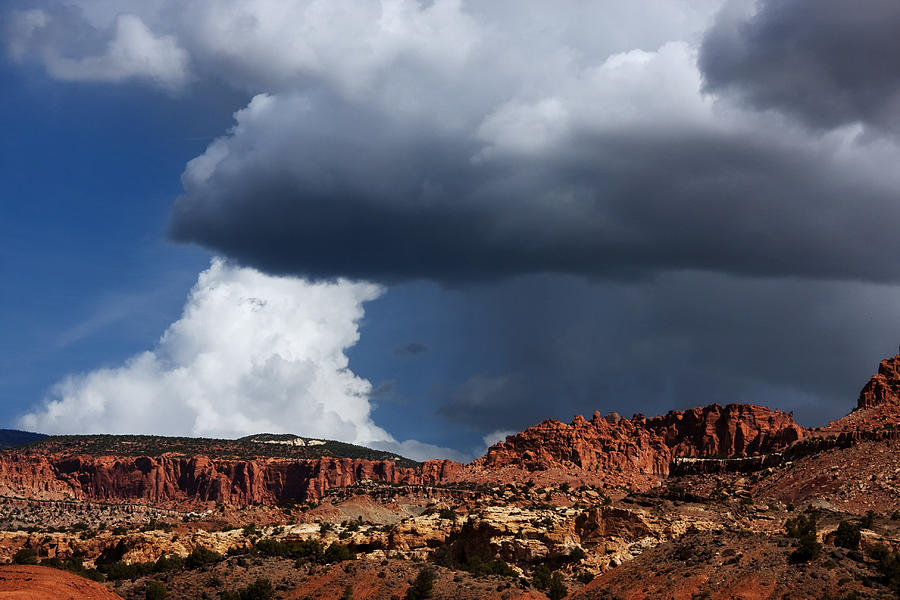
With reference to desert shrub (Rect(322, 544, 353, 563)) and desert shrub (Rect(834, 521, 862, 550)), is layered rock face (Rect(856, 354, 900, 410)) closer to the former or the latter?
desert shrub (Rect(834, 521, 862, 550))

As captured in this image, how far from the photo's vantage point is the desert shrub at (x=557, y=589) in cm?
6944

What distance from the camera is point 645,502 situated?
9919cm

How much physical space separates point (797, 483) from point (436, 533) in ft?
123

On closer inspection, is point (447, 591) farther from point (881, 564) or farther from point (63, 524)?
point (63, 524)

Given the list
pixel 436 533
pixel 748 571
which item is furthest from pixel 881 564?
pixel 436 533

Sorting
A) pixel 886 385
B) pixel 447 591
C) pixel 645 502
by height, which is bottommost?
pixel 447 591

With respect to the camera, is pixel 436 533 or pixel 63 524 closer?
pixel 436 533

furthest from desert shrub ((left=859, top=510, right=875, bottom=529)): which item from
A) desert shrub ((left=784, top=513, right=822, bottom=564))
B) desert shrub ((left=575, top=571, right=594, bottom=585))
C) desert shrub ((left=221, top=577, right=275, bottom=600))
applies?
desert shrub ((left=221, top=577, right=275, bottom=600))

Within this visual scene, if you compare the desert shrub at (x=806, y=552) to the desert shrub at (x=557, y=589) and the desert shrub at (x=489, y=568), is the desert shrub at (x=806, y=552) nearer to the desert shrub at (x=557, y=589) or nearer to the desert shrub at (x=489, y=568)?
the desert shrub at (x=557, y=589)

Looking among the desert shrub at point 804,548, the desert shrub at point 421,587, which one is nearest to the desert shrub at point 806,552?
the desert shrub at point 804,548

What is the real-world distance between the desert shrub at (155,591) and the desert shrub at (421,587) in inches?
814

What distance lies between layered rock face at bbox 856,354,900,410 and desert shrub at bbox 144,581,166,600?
287 ft

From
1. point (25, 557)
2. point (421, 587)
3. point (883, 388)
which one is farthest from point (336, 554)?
point (883, 388)

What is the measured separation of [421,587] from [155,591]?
22389 millimetres
